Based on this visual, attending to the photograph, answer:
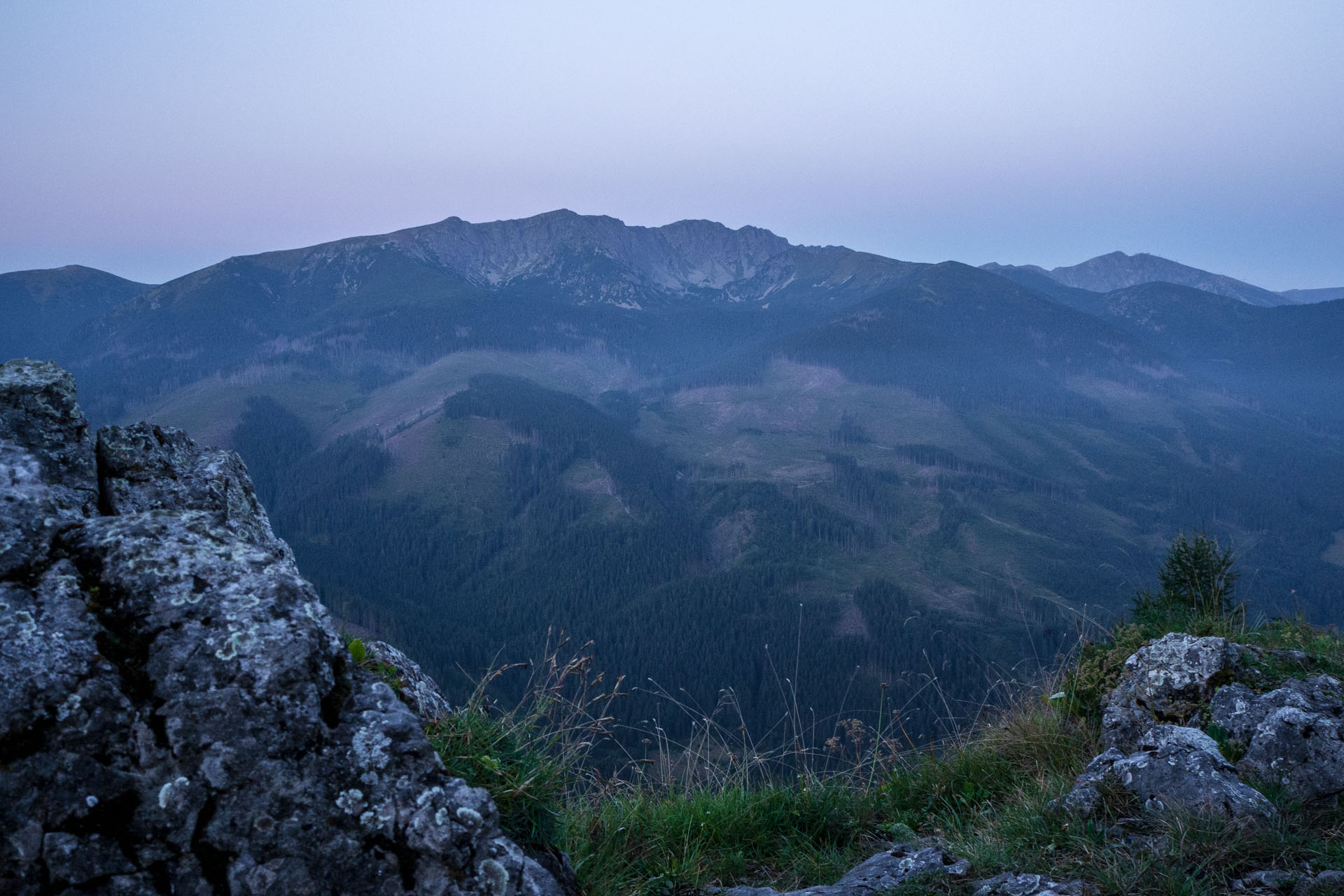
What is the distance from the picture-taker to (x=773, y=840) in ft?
19.0

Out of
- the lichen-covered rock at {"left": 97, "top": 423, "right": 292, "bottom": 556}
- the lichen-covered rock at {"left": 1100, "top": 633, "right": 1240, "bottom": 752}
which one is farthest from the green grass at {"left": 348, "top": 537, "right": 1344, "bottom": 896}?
the lichen-covered rock at {"left": 97, "top": 423, "right": 292, "bottom": 556}

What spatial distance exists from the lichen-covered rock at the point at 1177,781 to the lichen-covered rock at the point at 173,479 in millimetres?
6359

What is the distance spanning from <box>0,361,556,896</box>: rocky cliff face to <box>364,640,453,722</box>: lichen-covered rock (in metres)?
1.10

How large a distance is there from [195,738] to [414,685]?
7.54 ft

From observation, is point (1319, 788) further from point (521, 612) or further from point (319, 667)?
point (521, 612)

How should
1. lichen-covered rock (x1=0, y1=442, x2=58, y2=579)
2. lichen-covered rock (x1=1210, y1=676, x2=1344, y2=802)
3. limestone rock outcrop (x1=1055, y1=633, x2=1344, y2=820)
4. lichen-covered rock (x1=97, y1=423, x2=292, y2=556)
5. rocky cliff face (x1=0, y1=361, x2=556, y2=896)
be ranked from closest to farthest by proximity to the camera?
rocky cliff face (x1=0, y1=361, x2=556, y2=896) → lichen-covered rock (x1=0, y1=442, x2=58, y2=579) → lichen-covered rock (x1=97, y1=423, x2=292, y2=556) → limestone rock outcrop (x1=1055, y1=633, x2=1344, y2=820) → lichen-covered rock (x1=1210, y1=676, x2=1344, y2=802)

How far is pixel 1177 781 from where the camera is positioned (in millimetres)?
5023

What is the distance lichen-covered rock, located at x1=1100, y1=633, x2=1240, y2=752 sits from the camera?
22.0 ft

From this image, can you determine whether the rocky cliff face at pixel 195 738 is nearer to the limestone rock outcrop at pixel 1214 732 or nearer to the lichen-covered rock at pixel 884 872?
the lichen-covered rock at pixel 884 872

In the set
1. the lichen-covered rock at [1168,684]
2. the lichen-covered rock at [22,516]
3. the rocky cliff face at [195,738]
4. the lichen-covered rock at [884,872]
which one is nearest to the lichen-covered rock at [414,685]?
the rocky cliff face at [195,738]

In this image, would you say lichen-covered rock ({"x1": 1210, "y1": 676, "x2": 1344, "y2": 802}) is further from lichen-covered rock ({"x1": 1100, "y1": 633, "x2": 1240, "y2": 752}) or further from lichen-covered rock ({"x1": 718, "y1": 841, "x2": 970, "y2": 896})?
lichen-covered rock ({"x1": 718, "y1": 841, "x2": 970, "y2": 896})

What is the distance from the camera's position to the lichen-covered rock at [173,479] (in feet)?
15.4

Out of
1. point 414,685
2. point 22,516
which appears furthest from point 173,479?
point 414,685

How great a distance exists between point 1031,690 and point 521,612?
16485 cm
